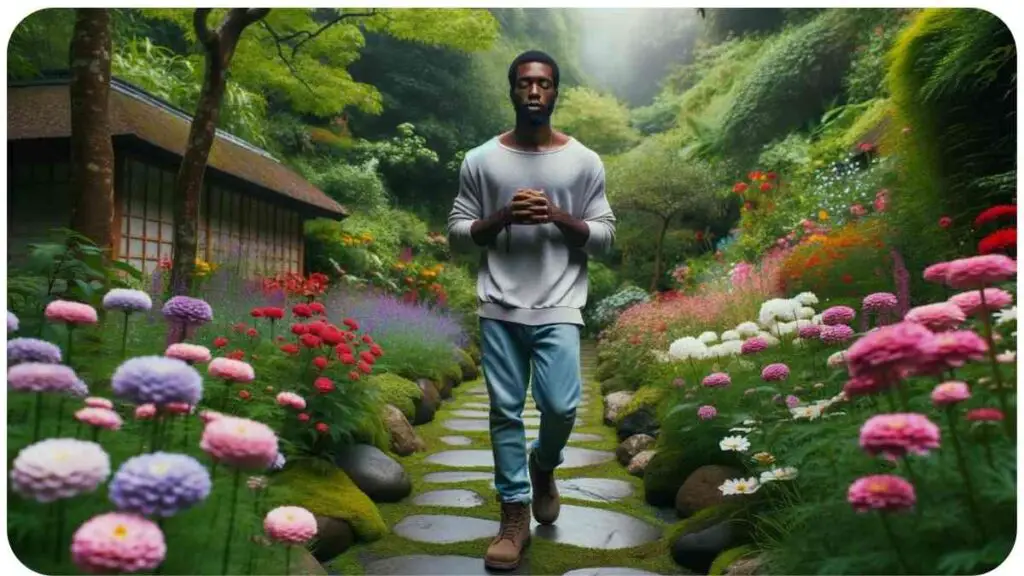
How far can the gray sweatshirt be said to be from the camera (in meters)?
2.36

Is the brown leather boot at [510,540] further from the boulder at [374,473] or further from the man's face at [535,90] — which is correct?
the man's face at [535,90]

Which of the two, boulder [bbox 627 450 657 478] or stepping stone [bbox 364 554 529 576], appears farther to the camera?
boulder [bbox 627 450 657 478]

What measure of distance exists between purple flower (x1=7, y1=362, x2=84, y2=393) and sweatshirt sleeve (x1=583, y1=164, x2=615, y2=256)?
4.98 ft

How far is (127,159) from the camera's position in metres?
4.83

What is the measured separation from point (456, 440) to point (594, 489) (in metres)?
1.17

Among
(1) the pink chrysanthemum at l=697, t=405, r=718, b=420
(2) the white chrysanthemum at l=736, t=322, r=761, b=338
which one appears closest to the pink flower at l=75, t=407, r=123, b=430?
(1) the pink chrysanthemum at l=697, t=405, r=718, b=420

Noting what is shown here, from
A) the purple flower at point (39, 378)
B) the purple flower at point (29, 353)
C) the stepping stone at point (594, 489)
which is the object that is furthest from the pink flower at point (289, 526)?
the stepping stone at point (594, 489)

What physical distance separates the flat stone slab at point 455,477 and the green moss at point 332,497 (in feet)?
1.80

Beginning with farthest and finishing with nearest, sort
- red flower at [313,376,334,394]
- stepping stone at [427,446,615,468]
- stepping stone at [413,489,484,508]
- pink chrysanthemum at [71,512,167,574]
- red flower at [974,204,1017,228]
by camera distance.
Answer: stepping stone at [427,446,615,468] < stepping stone at [413,489,484,508] < red flower at [313,376,334,394] < red flower at [974,204,1017,228] < pink chrysanthemum at [71,512,167,574]

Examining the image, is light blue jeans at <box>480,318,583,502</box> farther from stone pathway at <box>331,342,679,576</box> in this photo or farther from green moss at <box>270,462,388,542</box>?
green moss at <box>270,462,388,542</box>

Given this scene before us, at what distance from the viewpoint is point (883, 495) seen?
112 cm

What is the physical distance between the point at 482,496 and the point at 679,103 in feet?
41.9

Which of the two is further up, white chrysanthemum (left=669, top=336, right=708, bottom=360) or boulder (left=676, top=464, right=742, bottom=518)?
white chrysanthemum (left=669, top=336, right=708, bottom=360)

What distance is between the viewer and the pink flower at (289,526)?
52.6 inches
